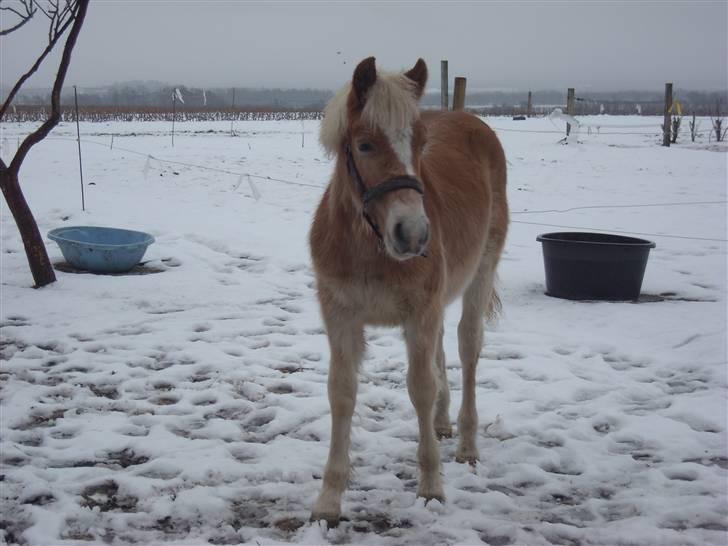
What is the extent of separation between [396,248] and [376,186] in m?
0.27

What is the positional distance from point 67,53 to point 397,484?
4.95 metres

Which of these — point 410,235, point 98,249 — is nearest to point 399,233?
point 410,235

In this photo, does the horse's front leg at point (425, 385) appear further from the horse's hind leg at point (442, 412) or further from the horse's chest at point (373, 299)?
the horse's hind leg at point (442, 412)

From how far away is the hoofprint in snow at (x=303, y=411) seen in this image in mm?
2816

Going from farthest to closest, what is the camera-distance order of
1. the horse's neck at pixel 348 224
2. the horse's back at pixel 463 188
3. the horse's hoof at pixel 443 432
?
the horse's hoof at pixel 443 432
the horse's back at pixel 463 188
the horse's neck at pixel 348 224

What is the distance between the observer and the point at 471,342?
3727mm

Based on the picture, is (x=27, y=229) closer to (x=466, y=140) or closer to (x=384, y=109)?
(x=466, y=140)

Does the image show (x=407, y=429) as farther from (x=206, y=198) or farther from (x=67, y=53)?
(x=206, y=198)

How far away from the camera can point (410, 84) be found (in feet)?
8.58

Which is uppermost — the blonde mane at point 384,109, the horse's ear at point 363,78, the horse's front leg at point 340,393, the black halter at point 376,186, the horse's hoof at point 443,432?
the horse's ear at point 363,78

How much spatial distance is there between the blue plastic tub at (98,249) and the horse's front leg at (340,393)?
13.7 feet

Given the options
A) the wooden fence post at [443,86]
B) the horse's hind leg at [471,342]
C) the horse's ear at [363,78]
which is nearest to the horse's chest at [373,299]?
the horse's ear at [363,78]

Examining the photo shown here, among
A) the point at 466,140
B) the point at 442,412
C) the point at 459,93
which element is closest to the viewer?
the point at 442,412

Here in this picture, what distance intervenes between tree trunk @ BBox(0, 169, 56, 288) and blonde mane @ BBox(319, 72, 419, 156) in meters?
4.37
